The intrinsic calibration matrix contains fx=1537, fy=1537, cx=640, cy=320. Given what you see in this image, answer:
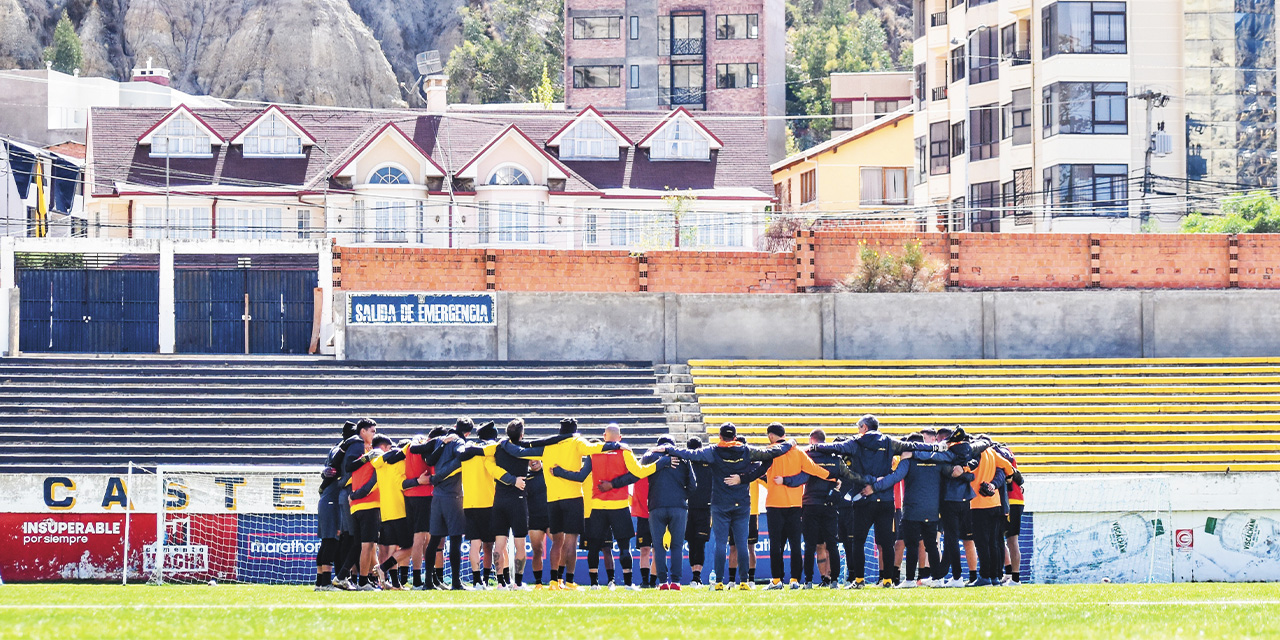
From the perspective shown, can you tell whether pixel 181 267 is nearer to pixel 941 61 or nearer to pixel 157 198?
pixel 157 198

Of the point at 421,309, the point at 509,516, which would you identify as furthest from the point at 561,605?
the point at 421,309

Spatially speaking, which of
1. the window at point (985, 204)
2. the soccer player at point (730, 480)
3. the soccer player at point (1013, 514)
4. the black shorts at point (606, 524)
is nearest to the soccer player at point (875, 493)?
the soccer player at point (730, 480)

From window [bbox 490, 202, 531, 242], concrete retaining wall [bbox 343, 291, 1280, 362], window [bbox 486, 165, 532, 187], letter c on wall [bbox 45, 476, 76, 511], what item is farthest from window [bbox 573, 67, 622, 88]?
letter c on wall [bbox 45, 476, 76, 511]

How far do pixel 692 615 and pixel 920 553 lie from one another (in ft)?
21.2

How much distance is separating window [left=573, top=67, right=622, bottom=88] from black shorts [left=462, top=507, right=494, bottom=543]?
2191 inches

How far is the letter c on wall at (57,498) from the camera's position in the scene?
2192 centimetres

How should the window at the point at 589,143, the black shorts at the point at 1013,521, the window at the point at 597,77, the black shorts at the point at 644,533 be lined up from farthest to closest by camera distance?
the window at the point at 597,77
the window at the point at 589,143
the black shorts at the point at 1013,521
the black shorts at the point at 644,533

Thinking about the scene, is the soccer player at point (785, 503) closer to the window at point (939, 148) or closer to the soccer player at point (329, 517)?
the soccer player at point (329, 517)

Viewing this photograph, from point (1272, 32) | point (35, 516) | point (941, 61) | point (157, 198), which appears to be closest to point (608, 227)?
point (157, 198)

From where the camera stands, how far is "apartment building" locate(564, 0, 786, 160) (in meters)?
70.9

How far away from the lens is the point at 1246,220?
43531 millimetres

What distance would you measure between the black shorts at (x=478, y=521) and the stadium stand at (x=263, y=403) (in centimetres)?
914

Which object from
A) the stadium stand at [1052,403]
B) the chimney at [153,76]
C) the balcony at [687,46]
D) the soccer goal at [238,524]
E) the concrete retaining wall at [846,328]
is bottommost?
the soccer goal at [238,524]

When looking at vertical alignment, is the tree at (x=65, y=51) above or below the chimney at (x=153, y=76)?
above
